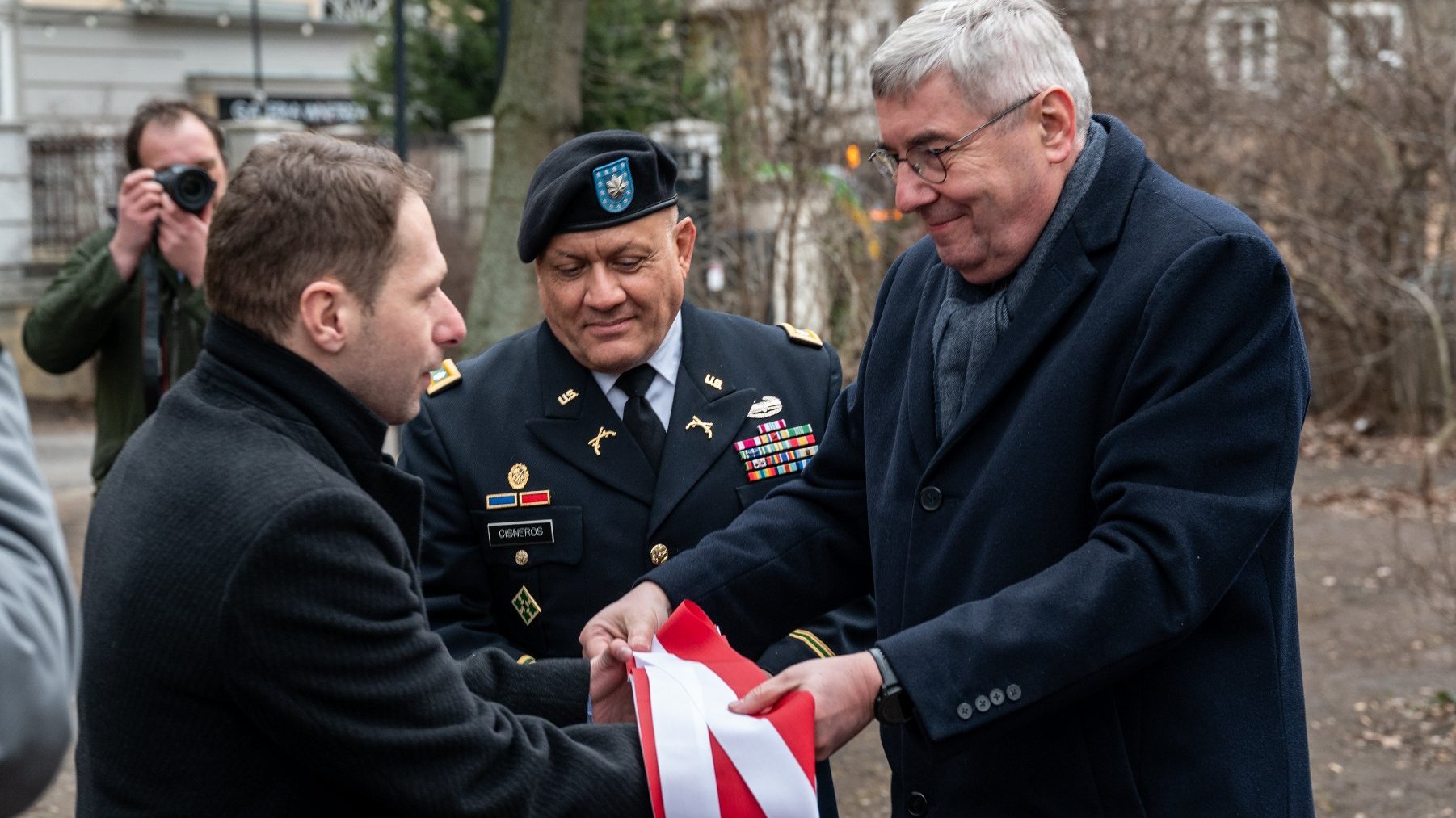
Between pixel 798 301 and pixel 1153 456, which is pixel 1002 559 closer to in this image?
pixel 1153 456

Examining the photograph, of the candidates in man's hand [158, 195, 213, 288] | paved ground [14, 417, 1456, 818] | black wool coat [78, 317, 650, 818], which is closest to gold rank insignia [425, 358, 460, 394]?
black wool coat [78, 317, 650, 818]

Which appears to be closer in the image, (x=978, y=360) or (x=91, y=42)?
(x=978, y=360)

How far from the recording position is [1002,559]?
2.41 m

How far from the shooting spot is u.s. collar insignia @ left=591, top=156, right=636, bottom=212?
305 centimetres

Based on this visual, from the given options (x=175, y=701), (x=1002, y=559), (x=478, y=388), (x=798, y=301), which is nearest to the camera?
(x=175, y=701)

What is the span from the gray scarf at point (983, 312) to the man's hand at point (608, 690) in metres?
0.70

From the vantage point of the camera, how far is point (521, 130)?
866 cm

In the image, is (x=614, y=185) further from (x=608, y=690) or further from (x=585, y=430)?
(x=608, y=690)

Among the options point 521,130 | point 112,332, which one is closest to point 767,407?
point 112,332

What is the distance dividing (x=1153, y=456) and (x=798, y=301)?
21.8 ft

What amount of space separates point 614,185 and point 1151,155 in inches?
364

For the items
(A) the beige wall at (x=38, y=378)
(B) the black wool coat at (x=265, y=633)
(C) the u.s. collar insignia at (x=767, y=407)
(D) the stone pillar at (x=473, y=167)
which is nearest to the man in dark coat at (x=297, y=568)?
(B) the black wool coat at (x=265, y=633)

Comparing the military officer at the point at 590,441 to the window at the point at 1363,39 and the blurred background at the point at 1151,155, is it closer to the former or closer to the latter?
the blurred background at the point at 1151,155

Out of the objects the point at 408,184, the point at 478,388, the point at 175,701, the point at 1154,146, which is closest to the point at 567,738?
the point at 175,701
